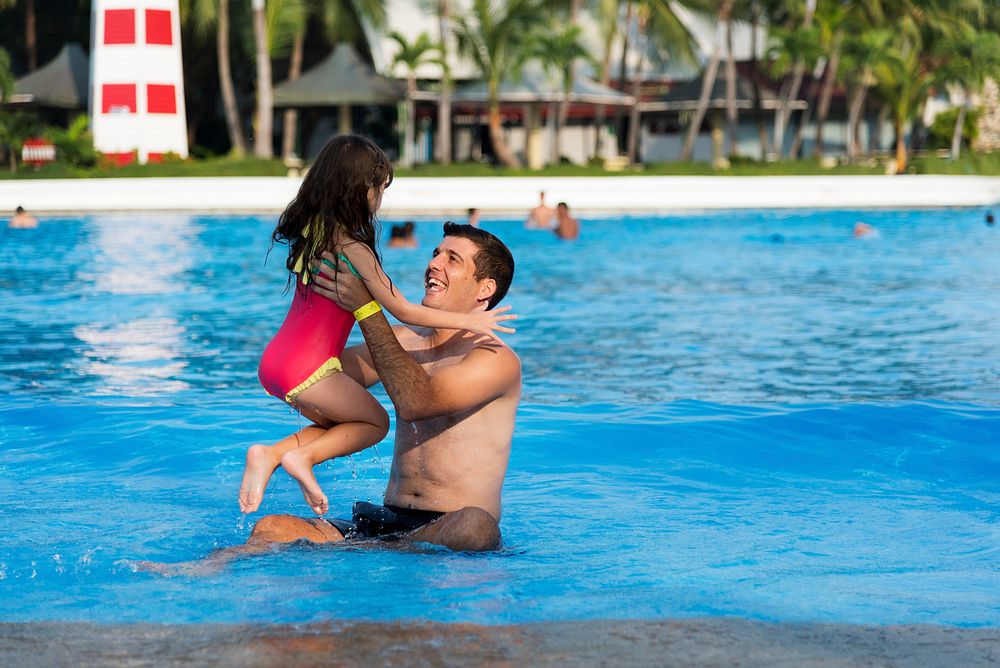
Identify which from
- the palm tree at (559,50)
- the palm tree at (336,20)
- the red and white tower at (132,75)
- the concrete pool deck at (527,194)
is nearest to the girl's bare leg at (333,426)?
the concrete pool deck at (527,194)

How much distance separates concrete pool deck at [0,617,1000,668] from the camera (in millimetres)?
3758

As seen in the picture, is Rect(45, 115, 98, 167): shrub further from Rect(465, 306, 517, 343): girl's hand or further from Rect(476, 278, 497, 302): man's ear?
Rect(465, 306, 517, 343): girl's hand

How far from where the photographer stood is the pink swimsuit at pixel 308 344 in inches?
178

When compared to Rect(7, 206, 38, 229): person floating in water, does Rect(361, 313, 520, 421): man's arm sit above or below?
above

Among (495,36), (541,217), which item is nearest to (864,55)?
(495,36)

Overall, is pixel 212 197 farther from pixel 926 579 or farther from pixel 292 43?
pixel 926 579

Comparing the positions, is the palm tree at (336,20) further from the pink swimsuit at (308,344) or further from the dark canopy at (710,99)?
the pink swimsuit at (308,344)

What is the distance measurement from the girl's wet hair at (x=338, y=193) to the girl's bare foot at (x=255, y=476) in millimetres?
714

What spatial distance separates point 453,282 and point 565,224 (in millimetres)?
18816

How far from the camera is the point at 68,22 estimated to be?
43375 millimetres

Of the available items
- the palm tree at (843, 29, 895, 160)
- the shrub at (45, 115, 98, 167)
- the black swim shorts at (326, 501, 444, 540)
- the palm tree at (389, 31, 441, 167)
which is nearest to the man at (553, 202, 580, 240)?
the palm tree at (389, 31, 441, 167)

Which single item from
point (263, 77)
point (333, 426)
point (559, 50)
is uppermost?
A: point (559, 50)

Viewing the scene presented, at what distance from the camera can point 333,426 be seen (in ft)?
15.3

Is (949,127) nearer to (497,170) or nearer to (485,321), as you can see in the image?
(497,170)
